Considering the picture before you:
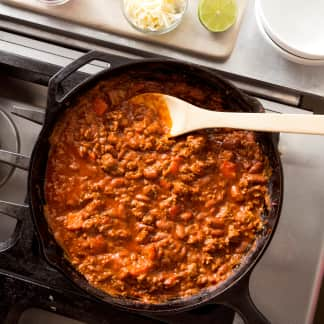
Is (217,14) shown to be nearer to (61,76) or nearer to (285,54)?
(285,54)

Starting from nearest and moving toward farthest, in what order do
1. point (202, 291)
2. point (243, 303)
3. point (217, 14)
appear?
point (243, 303), point (202, 291), point (217, 14)

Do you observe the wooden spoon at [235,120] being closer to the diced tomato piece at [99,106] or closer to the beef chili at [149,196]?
the beef chili at [149,196]

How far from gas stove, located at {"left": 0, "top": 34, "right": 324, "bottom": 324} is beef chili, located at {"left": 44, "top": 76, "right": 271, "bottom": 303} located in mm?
62

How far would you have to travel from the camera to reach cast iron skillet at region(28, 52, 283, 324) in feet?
3.99

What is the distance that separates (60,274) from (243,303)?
0.42 meters

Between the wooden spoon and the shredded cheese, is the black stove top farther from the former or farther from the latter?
the shredded cheese

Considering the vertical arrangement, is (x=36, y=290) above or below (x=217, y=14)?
below

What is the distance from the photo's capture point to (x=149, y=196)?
4.42 feet

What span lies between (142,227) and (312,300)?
1.46 ft

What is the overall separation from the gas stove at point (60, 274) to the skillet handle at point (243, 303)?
114 millimetres

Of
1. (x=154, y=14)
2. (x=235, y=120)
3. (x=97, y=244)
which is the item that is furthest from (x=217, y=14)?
(x=97, y=244)

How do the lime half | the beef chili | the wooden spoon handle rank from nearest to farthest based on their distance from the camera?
the wooden spoon handle, the beef chili, the lime half

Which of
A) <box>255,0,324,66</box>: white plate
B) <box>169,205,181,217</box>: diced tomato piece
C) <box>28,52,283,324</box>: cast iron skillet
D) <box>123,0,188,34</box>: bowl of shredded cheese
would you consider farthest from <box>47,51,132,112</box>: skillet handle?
<box>255,0,324,66</box>: white plate

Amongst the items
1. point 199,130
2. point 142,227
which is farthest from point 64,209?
point 199,130
